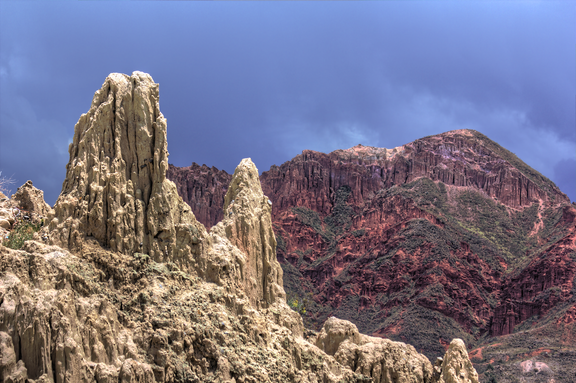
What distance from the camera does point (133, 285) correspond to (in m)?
23.6

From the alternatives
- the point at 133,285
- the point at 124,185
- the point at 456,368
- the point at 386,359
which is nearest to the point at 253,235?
the point at 386,359

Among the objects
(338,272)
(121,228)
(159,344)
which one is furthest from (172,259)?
(338,272)

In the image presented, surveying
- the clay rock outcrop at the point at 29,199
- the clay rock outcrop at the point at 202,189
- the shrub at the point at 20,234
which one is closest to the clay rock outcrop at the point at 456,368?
the shrub at the point at 20,234

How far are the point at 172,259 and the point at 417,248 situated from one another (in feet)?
441

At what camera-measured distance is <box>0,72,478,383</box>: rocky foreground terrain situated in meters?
19.2

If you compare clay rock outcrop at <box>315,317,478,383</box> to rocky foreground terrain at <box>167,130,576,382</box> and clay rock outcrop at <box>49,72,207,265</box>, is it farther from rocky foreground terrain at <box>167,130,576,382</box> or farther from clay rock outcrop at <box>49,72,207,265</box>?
rocky foreground terrain at <box>167,130,576,382</box>

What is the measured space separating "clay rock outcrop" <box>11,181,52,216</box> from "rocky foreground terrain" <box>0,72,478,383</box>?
6 cm

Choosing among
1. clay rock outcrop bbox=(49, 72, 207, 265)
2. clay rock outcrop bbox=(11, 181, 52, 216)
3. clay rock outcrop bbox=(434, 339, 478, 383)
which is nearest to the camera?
clay rock outcrop bbox=(49, 72, 207, 265)

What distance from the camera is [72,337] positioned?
19406mm

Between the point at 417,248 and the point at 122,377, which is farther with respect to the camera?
the point at 417,248

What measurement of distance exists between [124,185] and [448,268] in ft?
431

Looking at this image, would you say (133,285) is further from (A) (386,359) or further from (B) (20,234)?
(A) (386,359)

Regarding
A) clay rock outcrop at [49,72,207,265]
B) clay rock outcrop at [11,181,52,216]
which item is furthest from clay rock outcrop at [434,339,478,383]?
clay rock outcrop at [11,181,52,216]

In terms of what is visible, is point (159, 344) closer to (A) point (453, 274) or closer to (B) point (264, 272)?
(B) point (264, 272)
